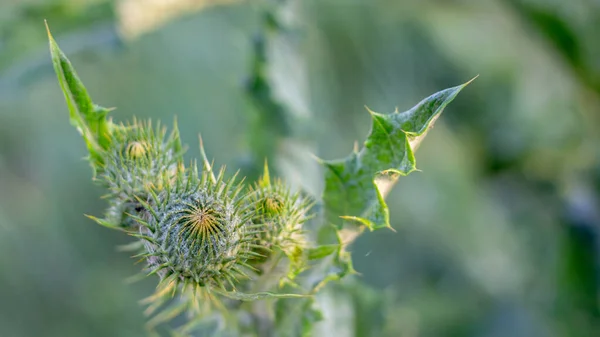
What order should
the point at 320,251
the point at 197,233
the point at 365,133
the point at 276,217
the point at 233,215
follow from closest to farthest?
the point at 197,233 → the point at 233,215 → the point at 276,217 → the point at 320,251 → the point at 365,133

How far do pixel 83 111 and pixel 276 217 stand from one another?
0.79 metres

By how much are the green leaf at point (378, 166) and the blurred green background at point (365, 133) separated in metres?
0.71

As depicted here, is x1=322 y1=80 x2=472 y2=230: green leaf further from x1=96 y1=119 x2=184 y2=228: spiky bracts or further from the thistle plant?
x1=96 y1=119 x2=184 y2=228: spiky bracts

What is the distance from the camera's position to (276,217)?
217 cm

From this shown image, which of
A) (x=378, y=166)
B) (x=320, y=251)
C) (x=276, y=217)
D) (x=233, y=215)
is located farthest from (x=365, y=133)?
(x=233, y=215)

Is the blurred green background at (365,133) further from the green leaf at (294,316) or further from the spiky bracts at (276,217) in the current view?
the spiky bracts at (276,217)

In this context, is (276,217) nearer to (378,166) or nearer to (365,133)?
(378,166)

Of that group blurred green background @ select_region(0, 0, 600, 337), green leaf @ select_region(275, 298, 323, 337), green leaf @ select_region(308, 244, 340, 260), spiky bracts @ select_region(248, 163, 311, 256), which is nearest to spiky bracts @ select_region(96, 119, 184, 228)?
spiky bracts @ select_region(248, 163, 311, 256)

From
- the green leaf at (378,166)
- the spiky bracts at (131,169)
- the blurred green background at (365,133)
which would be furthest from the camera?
the blurred green background at (365,133)

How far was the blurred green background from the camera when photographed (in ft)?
12.6

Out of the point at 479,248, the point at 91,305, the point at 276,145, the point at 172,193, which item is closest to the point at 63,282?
the point at 91,305

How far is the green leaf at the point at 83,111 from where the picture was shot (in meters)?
2.11

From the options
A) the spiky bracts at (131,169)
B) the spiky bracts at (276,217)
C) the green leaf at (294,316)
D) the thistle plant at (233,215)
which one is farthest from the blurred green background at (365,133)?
the spiky bracts at (131,169)

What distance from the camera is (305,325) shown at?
2.38 metres
